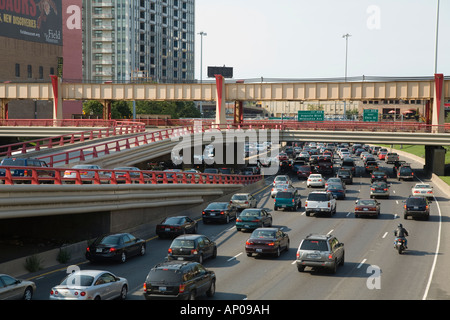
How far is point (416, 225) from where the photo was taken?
4069 cm

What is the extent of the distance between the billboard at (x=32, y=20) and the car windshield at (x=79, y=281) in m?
91.1

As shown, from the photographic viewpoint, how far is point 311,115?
87.4 m

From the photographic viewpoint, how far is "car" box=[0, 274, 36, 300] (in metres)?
20.5

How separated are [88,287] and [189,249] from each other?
7.99 meters

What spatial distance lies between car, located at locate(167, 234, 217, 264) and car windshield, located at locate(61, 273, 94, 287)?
6.87 m

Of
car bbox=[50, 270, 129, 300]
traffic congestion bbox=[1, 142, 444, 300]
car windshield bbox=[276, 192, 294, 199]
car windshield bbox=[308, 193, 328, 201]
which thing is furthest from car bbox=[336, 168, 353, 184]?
car bbox=[50, 270, 129, 300]

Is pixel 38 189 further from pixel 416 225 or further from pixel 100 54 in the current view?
pixel 100 54

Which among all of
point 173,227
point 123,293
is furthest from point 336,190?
point 123,293

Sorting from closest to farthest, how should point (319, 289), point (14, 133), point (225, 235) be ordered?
point (319, 289) < point (225, 235) < point (14, 133)

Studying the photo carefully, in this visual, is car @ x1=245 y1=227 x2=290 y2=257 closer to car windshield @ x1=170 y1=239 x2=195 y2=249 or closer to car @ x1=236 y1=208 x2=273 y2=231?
car windshield @ x1=170 y1=239 x2=195 y2=249

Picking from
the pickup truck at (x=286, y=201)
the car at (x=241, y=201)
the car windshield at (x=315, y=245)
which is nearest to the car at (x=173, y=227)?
the car windshield at (x=315, y=245)

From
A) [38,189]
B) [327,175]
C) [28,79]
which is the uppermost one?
[28,79]
